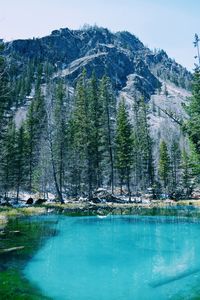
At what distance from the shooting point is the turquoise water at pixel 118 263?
1289cm

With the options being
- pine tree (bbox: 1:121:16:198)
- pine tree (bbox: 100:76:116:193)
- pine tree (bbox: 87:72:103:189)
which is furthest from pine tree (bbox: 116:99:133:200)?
pine tree (bbox: 1:121:16:198)

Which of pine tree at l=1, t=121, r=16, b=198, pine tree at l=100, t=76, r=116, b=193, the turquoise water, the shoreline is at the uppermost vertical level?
pine tree at l=100, t=76, r=116, b=193

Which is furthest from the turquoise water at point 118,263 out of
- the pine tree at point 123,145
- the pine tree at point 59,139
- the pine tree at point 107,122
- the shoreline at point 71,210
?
the pine tree at point 107,122

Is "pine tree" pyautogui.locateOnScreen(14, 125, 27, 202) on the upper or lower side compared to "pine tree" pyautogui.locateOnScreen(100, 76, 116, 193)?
lower

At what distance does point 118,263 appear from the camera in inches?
666

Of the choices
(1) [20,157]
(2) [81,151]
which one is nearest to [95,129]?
(2) [81,151]

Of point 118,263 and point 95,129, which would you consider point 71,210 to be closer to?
point 95,129

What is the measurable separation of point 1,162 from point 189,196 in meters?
→ 34.8

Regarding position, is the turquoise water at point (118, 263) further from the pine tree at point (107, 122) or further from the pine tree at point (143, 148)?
the pine tree at point (143, 148)

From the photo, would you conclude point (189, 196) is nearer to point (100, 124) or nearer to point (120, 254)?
point (100, 124)

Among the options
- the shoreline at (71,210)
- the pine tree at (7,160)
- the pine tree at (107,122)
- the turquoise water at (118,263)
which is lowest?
the turquoise water at (118,263)

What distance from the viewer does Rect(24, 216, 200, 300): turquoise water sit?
12.9 meters

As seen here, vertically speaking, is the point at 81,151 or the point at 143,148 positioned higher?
the point at 143,148

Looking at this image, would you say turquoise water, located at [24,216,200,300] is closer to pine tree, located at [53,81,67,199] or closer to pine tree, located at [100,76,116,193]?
pine tree, located at [53,81,67,199]
